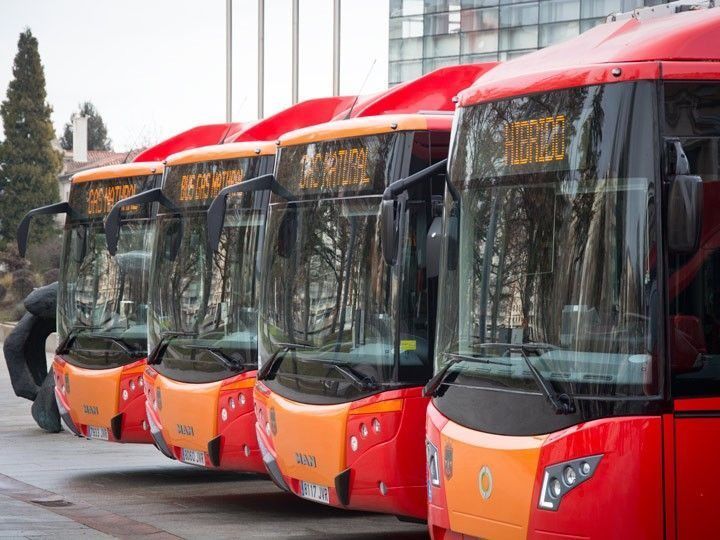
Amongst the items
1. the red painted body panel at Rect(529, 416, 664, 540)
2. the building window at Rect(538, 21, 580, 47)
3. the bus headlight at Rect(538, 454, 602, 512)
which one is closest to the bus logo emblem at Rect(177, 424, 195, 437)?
the bus headlight at Rect(538, 454, 602, 512)

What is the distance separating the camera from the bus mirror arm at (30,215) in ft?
51.0

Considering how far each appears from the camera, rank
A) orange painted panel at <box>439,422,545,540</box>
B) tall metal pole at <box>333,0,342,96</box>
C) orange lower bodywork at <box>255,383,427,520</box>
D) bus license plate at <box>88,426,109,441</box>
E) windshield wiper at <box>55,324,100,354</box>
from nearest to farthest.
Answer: orange painted panel at <box>439,422,545,540</box>
orange lower bodywork at <box>255,383,427,520</box>
bus license plate at <box>88,426,109,441</box>
windshield wiper at <box>55,324,100,354</box>
tall metal pole at <box>333,0,342,96</box>

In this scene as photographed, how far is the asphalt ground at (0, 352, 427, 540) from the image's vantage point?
1180cm

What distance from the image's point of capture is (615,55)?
7508 millimetres

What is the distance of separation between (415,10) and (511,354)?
156 feet

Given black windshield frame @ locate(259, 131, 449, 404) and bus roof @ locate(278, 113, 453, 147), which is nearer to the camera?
black windshield frame @ locate(259, 131, 449, 404)

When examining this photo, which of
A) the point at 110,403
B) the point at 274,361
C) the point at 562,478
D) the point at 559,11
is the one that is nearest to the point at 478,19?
the point at 559,11

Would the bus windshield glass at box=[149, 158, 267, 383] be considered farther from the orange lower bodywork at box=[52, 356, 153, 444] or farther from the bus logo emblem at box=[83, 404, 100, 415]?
the bus logo emblem at box=[83, 404, 100, 415]

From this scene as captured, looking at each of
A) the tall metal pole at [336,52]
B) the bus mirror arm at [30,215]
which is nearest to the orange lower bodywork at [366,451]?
the bus mirror arm at [30,215]

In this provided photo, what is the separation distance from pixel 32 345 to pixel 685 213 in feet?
53.1

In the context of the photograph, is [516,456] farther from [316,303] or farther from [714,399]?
[316,303]

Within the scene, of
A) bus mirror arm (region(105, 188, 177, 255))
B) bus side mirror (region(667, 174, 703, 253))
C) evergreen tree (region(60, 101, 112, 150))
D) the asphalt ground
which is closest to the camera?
bus side mirror (region(667, 174, 703, 253))

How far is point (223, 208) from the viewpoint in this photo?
1129 cm

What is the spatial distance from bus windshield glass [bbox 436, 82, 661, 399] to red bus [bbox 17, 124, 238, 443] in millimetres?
7327
